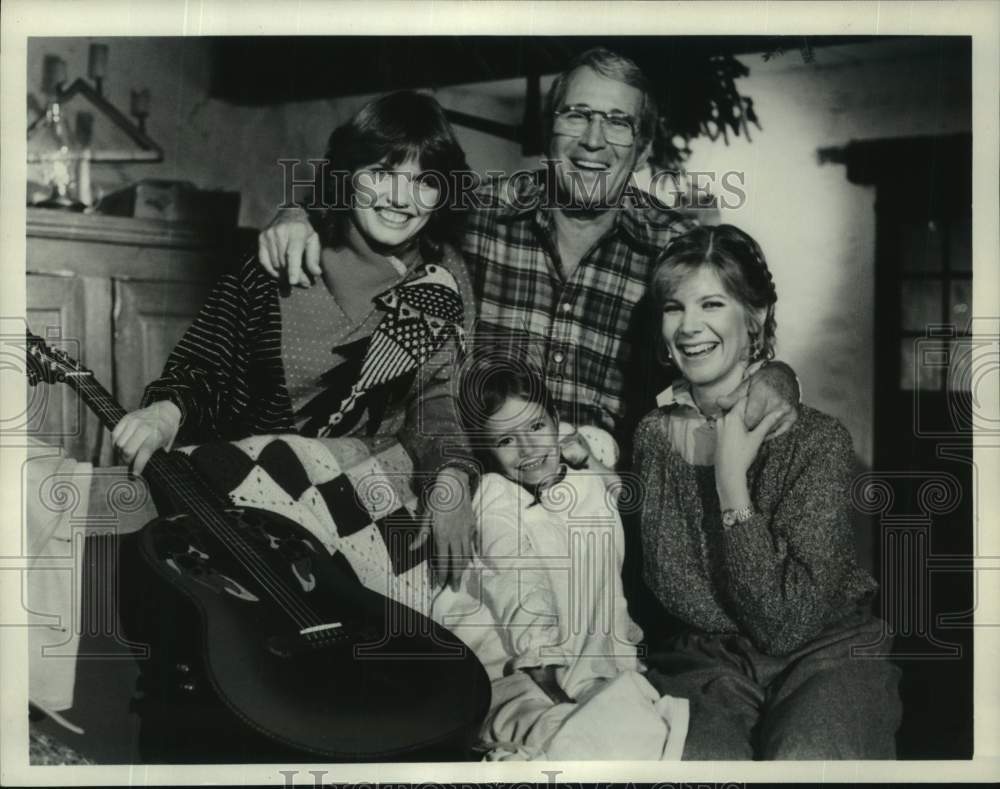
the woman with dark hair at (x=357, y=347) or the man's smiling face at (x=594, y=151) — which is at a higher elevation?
the man's smiling face at (x=594, y=151)

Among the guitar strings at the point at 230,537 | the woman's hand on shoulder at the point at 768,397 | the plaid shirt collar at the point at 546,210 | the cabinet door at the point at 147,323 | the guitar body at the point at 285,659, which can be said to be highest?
the plaid shirt collar at the point at 546,210

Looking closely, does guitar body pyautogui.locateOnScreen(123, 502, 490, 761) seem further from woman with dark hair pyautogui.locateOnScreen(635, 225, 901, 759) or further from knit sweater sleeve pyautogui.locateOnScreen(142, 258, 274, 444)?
woman with dark hair pyautogui.locateOnScreen(635, 225, 901, 759)

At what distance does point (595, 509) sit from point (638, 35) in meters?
1.03

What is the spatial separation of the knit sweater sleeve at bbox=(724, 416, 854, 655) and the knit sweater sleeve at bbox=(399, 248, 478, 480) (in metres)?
0.61

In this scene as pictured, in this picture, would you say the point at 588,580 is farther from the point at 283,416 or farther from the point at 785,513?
the point at 283,416

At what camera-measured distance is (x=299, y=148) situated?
2.25 metres

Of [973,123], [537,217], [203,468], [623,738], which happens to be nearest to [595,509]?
[623,738]

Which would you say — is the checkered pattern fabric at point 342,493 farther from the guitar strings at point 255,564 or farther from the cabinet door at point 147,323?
the cabinet door at point 147,323

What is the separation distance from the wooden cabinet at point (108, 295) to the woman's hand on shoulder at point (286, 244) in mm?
79

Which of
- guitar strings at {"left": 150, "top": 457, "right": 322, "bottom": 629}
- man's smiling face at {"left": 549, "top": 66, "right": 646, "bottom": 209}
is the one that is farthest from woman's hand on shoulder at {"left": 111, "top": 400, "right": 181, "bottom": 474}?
man's smiling face at {"left": 549, "top": 66, "right": 646, "bottom": 209}

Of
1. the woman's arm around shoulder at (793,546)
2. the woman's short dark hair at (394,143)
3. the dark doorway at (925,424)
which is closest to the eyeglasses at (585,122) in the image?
the woman's short dark hair at (394,143)

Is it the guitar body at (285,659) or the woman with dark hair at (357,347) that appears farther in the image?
the woman with dark hair at (357,347)

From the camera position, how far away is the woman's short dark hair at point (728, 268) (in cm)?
225

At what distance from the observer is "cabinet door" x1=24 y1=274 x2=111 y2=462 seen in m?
2.25
